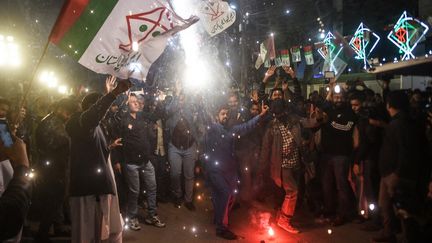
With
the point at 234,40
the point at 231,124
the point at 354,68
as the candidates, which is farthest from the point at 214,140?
the point at 354,68

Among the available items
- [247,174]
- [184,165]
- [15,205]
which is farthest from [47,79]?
[15,205]

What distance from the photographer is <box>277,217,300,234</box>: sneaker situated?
691 cm

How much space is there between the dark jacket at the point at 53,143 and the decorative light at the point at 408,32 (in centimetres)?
1359

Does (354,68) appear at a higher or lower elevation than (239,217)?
higher

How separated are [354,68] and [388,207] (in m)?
17.0

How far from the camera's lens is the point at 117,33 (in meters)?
4.74

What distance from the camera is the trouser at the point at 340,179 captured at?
7477 millimetres

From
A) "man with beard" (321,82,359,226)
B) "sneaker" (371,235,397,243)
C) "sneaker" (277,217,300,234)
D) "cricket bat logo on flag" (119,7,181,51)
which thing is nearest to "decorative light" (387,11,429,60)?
"man with beard" (321,82,359,226)

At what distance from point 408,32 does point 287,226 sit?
12.2 metres

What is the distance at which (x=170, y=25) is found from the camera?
4961 millimetres

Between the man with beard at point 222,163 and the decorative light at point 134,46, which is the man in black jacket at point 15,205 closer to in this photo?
the decorative light at point 134,46

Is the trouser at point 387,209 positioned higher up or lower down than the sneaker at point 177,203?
higher up

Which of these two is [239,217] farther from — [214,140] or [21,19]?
[21,19]

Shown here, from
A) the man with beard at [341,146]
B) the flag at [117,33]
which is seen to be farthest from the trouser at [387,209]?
the flag at [117,33]
